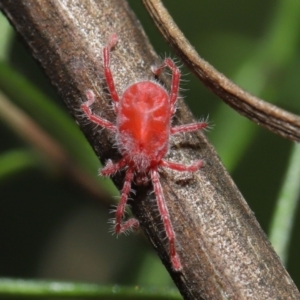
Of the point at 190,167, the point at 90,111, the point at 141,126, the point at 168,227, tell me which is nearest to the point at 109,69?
the point at 90,111

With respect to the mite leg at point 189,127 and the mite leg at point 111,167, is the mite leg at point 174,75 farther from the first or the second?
the mite leg at point 111,167

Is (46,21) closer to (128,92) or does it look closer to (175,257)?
(128,92)

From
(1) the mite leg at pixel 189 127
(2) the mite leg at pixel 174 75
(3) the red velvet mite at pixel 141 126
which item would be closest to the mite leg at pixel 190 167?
(3) the red velvet mite at pixel 141 126

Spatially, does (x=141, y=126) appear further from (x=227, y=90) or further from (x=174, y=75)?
(x=227, y=90)

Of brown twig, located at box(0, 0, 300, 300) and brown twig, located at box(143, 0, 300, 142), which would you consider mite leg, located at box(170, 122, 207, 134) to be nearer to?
brown twig, located at box(0, 0, 300, 300)

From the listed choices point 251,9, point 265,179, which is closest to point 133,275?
point 265,179

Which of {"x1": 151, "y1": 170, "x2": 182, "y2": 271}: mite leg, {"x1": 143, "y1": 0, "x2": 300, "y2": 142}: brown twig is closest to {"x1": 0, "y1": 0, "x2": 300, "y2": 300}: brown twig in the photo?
{"x1": 151, "y1": 170, "x2": 182, "y2": 271}: mite leg
